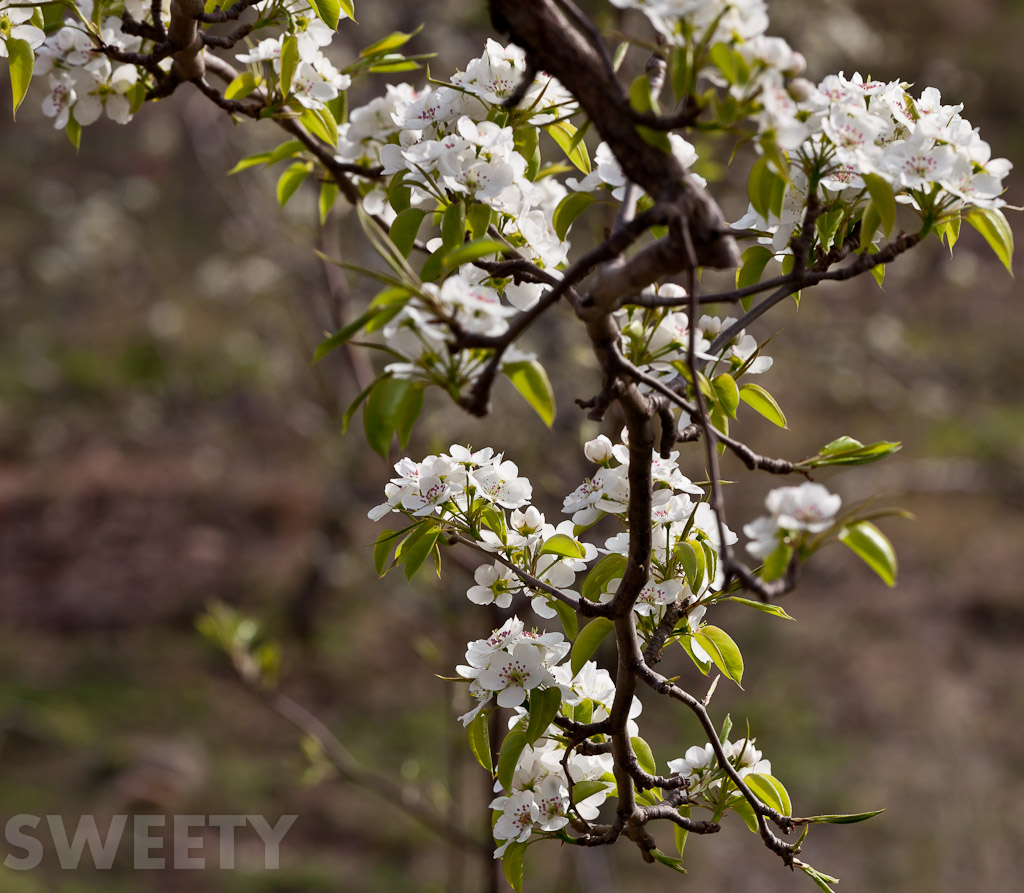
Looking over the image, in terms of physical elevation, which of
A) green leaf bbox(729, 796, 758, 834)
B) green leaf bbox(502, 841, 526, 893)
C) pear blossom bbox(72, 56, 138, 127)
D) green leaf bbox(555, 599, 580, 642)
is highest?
pear blossom bbox(72, 56, 138, 127)

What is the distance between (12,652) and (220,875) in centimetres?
198

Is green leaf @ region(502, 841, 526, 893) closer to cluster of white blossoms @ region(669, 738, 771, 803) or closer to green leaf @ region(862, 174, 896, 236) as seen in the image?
cluster of white blossoms @ region(669, 738, 771, 803)

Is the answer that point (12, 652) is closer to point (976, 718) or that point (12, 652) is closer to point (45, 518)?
point (45, 518)

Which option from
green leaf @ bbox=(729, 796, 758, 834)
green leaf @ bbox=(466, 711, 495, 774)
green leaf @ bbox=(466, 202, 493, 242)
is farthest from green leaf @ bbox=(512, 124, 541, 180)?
green leaf @ bbox=(729, 796, 758, 834)

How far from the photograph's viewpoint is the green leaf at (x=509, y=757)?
77 centimetres

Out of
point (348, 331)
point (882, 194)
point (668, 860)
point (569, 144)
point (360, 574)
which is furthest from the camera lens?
point (360, 574)

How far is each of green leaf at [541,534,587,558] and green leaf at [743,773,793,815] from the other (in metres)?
0.27

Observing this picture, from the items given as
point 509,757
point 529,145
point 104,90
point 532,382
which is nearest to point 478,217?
point 529,145

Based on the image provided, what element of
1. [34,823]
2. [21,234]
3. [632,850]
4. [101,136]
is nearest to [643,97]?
[632,850]

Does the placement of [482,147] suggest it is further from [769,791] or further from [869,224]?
[769,791]

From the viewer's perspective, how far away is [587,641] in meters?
0.79

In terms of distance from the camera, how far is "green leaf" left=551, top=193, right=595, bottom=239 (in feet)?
2.85

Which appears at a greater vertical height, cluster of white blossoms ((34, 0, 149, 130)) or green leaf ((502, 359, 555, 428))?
cluster of white blossoms ((34, 0, 149, 130))

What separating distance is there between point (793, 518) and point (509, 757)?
340mm
